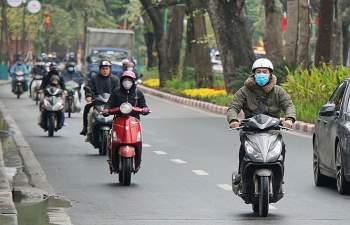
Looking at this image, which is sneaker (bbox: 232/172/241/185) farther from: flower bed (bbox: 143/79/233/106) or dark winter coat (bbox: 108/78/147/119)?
flower bed (bbox: 143/79/233/106)

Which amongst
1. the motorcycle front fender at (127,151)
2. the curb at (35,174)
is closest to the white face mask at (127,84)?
the motorcycle front fender at (127,151)

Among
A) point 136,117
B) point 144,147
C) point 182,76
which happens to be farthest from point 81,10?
point 136,117

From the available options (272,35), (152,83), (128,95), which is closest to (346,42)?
(152,83)

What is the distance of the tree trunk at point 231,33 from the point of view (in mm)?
39812

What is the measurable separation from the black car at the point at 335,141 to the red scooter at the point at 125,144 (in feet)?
7.56

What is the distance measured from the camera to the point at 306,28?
1508 inches

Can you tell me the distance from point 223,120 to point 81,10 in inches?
2587

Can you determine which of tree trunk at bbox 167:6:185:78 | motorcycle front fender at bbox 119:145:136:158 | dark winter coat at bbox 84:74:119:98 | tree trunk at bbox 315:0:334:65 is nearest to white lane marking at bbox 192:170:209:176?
motorcycle front fender at bbox 119:145:136:158

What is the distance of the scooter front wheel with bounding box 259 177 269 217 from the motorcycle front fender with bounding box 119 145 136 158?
3873mm

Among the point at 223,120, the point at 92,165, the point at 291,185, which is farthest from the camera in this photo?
the point at 223,120

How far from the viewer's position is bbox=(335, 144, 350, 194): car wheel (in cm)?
1513

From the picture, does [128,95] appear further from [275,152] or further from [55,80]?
[55,80]

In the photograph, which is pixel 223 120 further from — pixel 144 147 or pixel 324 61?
pixel 144 147

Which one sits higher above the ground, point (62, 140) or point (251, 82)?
point (251, 82)
